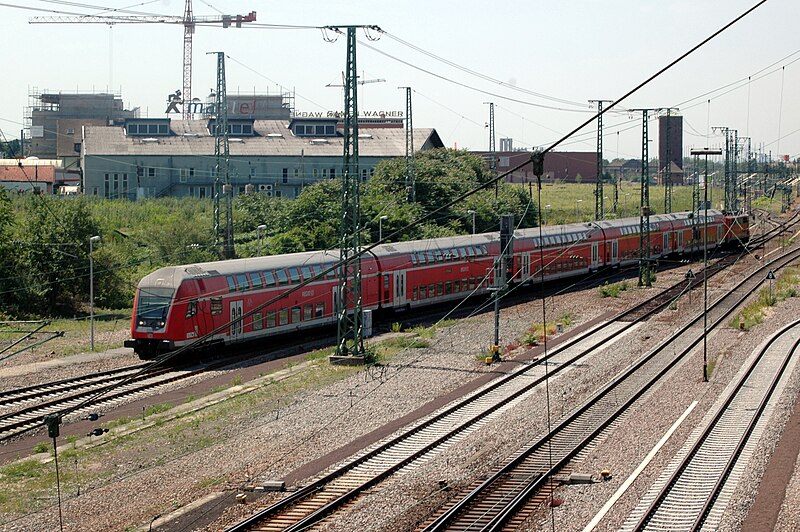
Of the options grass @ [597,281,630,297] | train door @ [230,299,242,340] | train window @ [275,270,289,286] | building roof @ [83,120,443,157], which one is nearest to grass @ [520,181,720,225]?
building roof @ [83,120,443,157]

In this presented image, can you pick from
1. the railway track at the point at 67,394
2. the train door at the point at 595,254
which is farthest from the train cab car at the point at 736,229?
the railway track at the point at 67,394

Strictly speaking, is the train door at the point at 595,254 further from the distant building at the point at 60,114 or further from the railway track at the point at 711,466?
the distant building at the point at 60,114

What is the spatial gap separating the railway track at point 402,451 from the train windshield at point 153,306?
10.1 meters

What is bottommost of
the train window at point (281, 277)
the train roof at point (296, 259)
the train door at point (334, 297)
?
the train door at point (334, 297)

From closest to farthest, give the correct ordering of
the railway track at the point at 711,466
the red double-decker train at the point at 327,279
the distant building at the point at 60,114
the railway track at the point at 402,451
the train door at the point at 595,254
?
the railway track at the point at 711,466 → the railway track at the point at 402,451 → the red double-decker train at the point at 327,279 → the train door at the point at 595,254 → the distant building at the point at 60,114

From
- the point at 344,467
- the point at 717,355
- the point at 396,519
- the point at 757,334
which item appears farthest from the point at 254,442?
the point at 757,334

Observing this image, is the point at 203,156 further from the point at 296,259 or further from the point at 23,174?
the point at 296,259

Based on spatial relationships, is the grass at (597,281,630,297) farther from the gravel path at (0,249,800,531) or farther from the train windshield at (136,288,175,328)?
the train windshield at (136,288,175,328)

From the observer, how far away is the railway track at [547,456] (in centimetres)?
1708

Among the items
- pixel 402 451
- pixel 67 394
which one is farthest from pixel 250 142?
pixel 402 451

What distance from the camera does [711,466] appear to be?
65.9 feet

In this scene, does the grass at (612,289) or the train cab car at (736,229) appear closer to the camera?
the grass at (612,289)

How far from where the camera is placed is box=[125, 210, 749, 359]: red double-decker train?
30.8 metres

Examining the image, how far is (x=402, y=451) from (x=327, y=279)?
15.3 m
